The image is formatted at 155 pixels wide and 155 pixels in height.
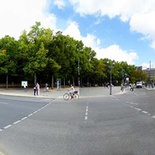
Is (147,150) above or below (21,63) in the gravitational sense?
below

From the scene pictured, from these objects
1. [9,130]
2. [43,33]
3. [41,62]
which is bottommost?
[9,130]

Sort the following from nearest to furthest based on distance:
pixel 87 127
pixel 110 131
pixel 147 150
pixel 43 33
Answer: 1. pixel 147 150
2. pixel 110 131
3. pixel 87 127
4. pixel 43 33

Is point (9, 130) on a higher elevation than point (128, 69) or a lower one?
lower

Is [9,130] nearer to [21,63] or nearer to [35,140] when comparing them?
[35,140]

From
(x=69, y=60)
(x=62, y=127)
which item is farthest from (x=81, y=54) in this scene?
(x=62, y=127)

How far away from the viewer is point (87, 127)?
11.1 meters

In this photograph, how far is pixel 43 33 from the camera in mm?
67688

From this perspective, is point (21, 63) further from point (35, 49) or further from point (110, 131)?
point (110, 131)

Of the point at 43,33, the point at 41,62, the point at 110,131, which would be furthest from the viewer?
the point at 43,33

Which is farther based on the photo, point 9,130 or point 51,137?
point 9,130

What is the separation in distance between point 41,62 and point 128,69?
92648 millimetres

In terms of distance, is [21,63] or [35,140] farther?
[21,63]

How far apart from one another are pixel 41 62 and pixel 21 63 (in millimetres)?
9588

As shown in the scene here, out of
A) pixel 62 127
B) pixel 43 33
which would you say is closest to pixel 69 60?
pixel 43 33
